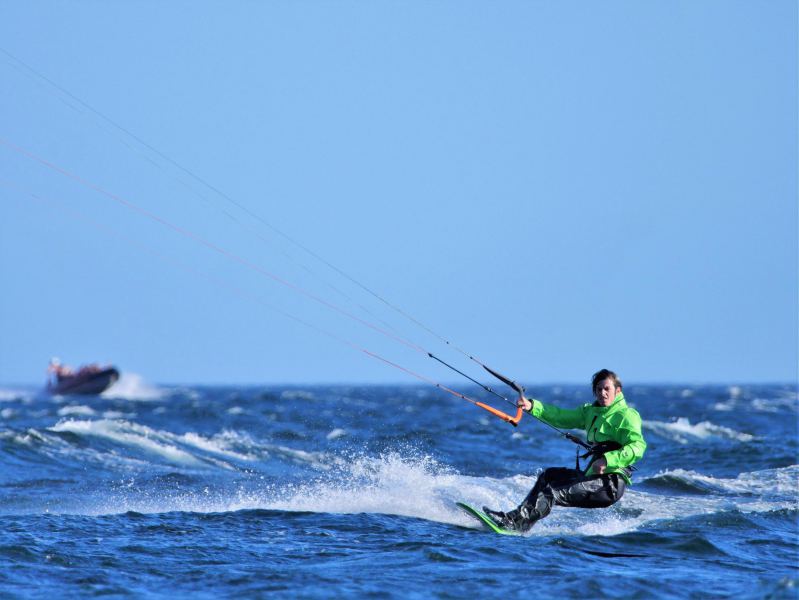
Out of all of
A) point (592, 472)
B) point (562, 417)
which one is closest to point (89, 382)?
point (562, 417)

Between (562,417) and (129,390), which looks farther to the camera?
(129,390)

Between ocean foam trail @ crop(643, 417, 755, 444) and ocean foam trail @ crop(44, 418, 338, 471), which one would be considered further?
ocean foam trail @ crop(643, 417, 755, 444)

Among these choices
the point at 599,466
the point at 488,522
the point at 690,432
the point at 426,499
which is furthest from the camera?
the point at 690,432

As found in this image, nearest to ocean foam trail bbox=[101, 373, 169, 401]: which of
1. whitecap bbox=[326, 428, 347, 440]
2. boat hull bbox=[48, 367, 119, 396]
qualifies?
boat hull bbox=[48, 367, 119, 396]

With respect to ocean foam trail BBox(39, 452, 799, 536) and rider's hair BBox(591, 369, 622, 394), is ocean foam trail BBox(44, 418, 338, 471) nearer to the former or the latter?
ocean foam trail BBox(39, 452, 799, 536)

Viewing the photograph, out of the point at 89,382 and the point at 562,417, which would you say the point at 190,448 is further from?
the point at 89,382

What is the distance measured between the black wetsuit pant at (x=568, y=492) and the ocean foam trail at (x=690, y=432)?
16198 mm

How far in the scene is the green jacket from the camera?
12102 mm

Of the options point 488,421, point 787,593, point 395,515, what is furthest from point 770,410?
point 787,593

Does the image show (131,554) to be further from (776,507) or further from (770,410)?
(770,410)

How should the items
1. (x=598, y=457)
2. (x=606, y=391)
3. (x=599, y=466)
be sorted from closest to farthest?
(x=599, y=466) < (x=606, y=391) < (x=598, y=457)

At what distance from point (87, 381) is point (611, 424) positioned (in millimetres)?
65185

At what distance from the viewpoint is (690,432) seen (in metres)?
30.2

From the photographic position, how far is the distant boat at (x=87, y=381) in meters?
72.8
